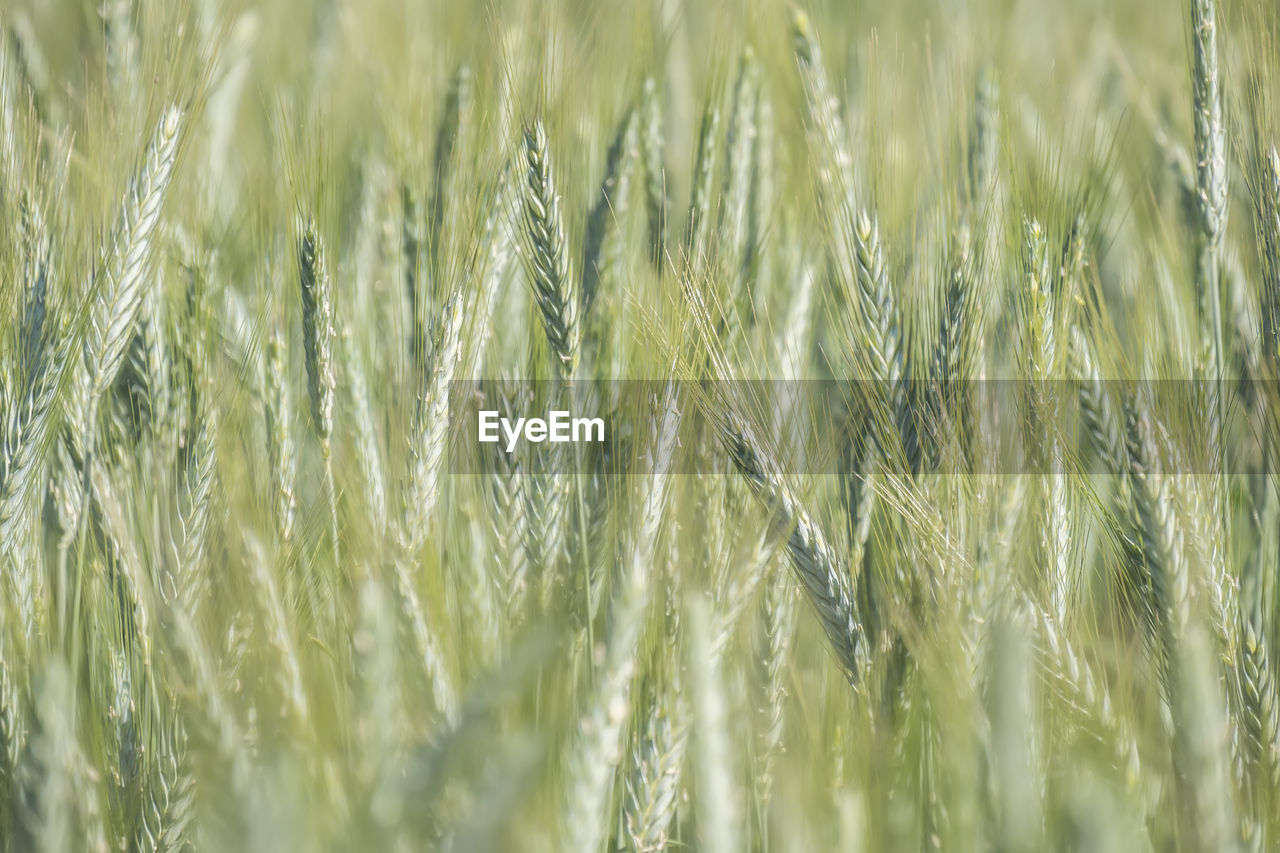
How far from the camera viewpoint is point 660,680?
0.74 m

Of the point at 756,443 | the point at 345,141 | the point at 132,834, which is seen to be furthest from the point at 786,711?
the point at 345,141

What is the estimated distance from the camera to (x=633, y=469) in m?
0.81

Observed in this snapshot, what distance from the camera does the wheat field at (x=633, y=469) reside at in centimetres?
65

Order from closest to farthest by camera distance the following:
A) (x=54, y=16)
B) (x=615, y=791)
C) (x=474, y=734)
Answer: (x=474, y=734) < (x=615, y=791) < (x=54, y=16)

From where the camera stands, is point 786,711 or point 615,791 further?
point 786,711

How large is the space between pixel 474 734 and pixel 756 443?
43 cm

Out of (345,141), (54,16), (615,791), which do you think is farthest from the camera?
(54,16)

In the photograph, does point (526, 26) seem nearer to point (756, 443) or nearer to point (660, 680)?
point (756, 443)

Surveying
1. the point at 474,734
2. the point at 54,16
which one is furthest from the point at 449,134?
the point at 54,16

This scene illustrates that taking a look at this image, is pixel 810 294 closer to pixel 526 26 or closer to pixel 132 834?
pixel 526 26

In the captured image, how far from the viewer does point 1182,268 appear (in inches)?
41.3

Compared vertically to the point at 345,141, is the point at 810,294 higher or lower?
lower

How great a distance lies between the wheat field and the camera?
65cm

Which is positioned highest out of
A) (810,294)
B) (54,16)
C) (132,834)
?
(54,16)
